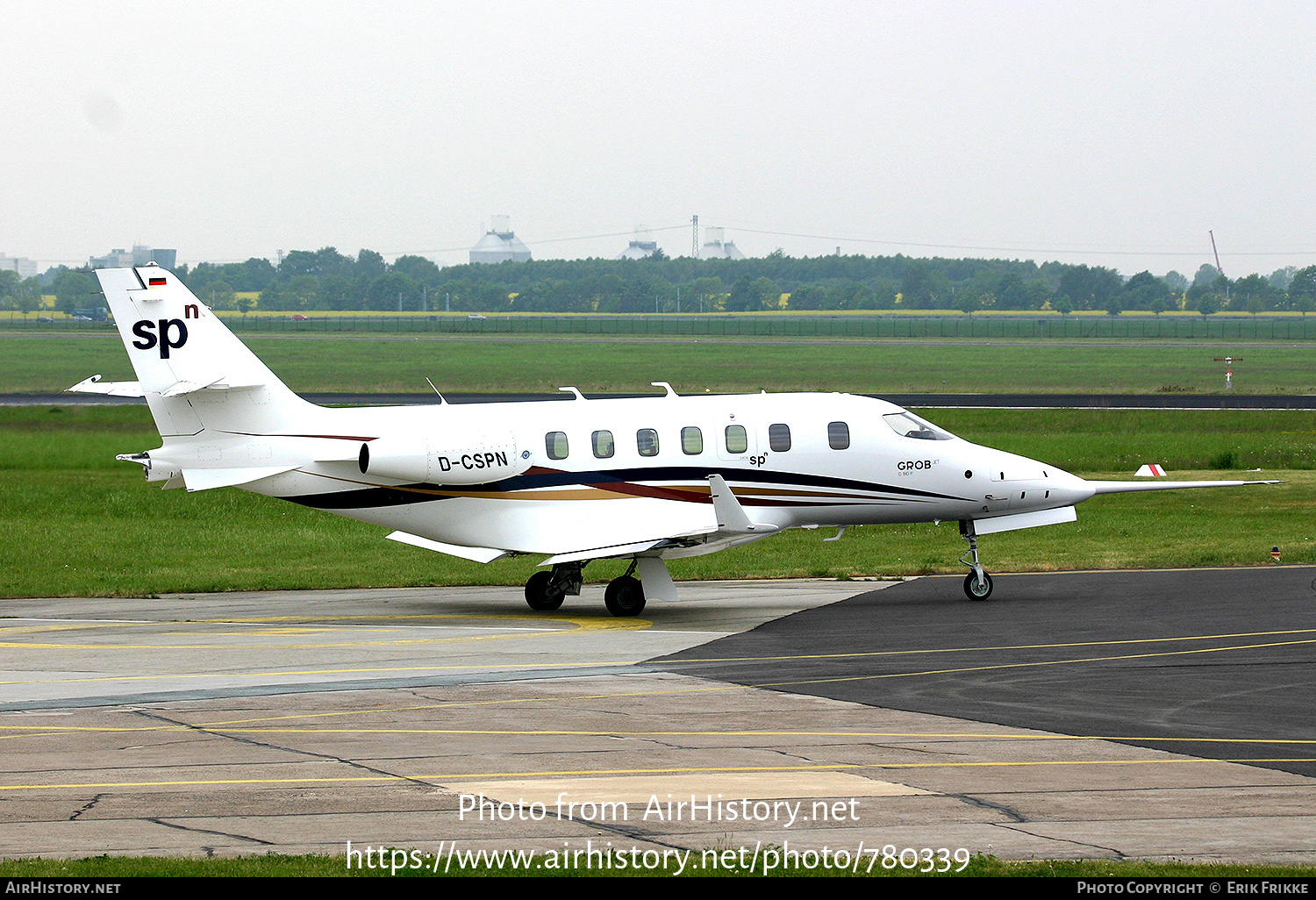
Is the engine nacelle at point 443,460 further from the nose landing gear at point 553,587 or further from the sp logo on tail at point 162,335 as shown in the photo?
the sp logo on tail at point 162,335

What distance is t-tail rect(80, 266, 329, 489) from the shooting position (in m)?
24.6

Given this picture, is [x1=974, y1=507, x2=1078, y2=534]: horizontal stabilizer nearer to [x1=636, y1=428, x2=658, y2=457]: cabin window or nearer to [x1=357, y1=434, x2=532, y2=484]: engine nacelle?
[x1=636, y1=428, x2=658, y2=457]: cabin window

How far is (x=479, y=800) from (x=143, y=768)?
3.50m

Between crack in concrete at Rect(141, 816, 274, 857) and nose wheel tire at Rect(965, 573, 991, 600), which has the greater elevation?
crack in concrete at Rect(141, 816, 274, 857)

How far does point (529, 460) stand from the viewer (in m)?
25.2

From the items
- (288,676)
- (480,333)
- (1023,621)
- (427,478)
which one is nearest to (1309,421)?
(1023,621)

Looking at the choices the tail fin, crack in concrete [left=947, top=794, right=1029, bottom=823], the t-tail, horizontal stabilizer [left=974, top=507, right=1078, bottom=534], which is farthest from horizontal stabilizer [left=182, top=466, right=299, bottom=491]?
crack in concrete [left=947, top=794, right=1029, bottom=823]

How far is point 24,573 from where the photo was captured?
99.1ft

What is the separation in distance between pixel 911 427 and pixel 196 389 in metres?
11.9

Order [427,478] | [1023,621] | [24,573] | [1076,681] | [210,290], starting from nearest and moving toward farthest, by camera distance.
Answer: [1076,681], [1023,621], [427,478], [24,573], [210,290]

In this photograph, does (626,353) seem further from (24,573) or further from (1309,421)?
(24,573)

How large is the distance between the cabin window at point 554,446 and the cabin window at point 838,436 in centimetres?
444

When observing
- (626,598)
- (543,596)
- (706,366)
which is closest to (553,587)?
(543,596)

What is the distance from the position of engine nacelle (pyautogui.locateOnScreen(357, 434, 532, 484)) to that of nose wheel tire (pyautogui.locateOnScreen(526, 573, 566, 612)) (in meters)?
1.95
